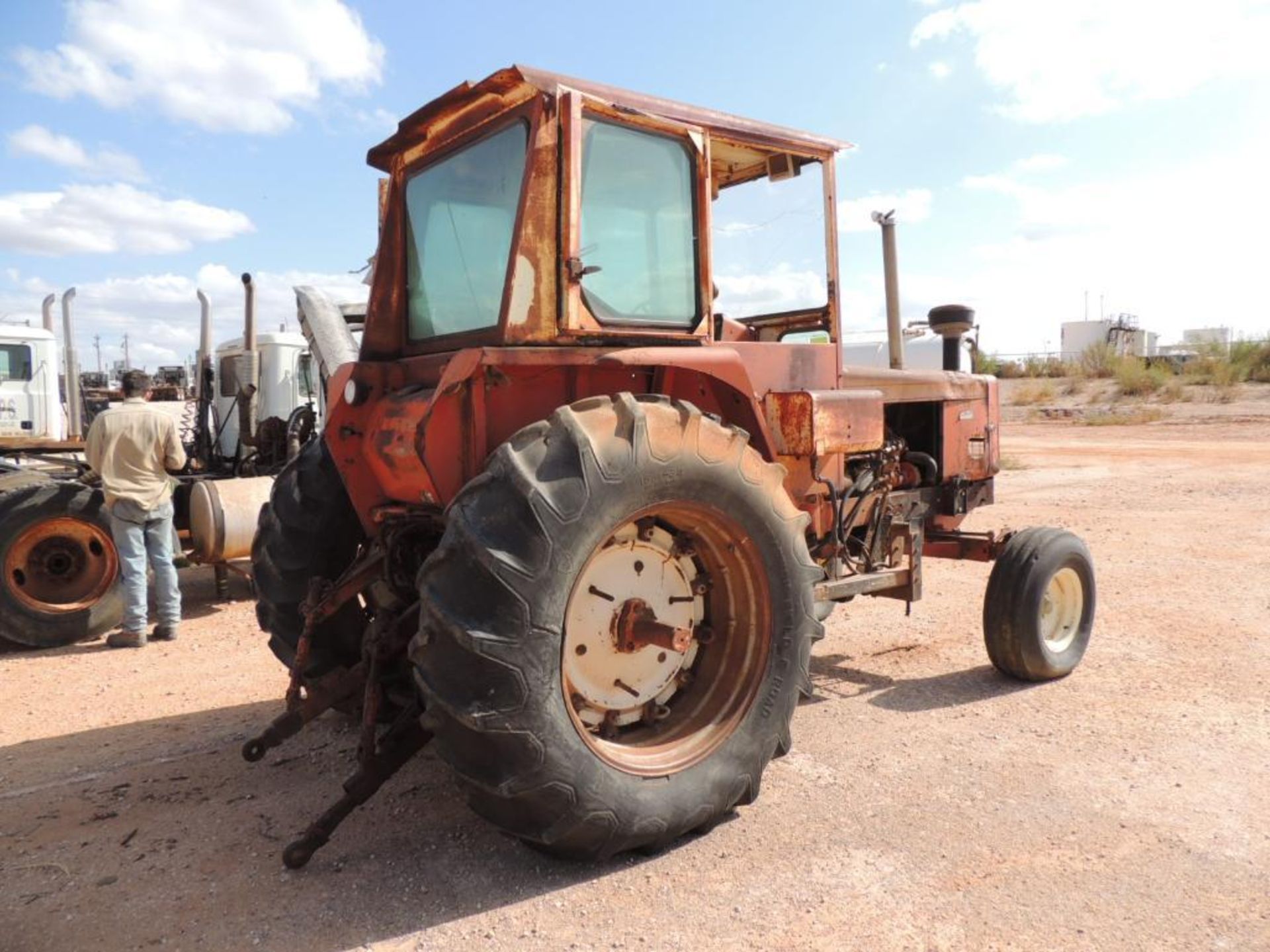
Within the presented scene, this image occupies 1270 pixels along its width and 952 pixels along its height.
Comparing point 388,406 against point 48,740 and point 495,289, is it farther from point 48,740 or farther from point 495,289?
point 48,740

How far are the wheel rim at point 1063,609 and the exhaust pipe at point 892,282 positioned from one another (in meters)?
1.42

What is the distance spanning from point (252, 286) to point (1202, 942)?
8.57 m

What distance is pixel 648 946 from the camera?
8.63 ft

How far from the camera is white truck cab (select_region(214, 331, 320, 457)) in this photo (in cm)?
985

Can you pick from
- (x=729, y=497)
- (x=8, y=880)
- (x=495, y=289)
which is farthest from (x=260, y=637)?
(x=729, y=497)

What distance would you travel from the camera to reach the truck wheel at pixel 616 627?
269 cm

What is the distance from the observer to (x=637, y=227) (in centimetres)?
351

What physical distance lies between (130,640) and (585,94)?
5150mm

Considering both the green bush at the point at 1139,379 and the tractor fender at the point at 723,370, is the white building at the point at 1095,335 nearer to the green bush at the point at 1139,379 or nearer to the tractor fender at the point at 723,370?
the green bush at the point at 1139,379

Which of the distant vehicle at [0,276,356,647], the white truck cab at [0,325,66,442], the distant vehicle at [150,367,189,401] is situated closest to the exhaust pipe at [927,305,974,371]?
the distant vehicle at [0,276,356,647]

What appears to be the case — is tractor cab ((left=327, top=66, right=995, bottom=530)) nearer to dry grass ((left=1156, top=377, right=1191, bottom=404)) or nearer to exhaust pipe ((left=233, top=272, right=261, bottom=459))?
exhaust pipe ((left=233, top=272, right=261, bottom=459))

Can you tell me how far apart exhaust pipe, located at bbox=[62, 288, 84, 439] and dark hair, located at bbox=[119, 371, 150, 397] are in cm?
280

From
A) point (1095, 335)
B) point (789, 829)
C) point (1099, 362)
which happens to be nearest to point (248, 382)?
point (789, 829)

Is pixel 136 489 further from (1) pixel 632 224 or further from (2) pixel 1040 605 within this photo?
(2) pixel 1040 605
